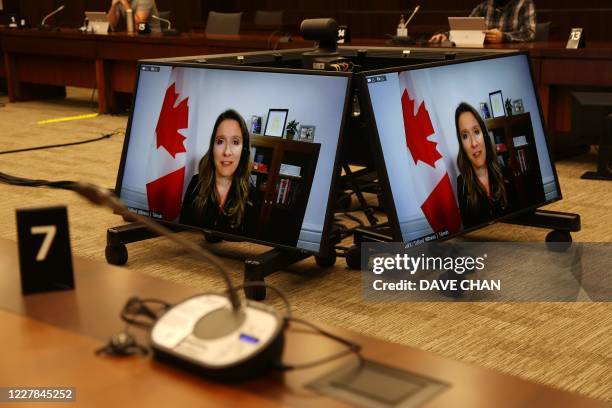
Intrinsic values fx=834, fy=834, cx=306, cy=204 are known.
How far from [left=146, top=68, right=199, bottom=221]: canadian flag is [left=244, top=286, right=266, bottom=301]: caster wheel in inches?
24.0

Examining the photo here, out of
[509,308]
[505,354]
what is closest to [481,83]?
[509,308]

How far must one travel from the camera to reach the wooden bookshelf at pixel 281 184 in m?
2.82

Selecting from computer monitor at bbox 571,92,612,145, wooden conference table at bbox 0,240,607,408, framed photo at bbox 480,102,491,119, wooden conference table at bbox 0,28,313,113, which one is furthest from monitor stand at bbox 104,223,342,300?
wooden conference table at bbox 0,28,313,113

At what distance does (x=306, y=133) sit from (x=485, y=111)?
28.8 inches

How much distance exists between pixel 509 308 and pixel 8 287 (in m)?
1.91

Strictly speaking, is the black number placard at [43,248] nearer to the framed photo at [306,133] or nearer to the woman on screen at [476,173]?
the framed photo at [306,133]

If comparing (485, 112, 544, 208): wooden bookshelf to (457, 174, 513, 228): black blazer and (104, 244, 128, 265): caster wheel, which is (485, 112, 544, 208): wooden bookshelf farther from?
(104, 244, 128, 265): caster wheel

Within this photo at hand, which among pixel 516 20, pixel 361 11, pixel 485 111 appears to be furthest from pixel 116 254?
pixel 361 11

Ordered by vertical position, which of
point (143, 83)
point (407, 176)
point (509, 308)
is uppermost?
point (143, 83)

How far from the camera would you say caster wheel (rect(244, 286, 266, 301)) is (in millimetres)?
2564

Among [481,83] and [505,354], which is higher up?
[481,83]

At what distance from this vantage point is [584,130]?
5.02 meters

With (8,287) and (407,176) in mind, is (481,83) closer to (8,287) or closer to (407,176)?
(407,176)

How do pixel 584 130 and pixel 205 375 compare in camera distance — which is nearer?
pixel 205 375
